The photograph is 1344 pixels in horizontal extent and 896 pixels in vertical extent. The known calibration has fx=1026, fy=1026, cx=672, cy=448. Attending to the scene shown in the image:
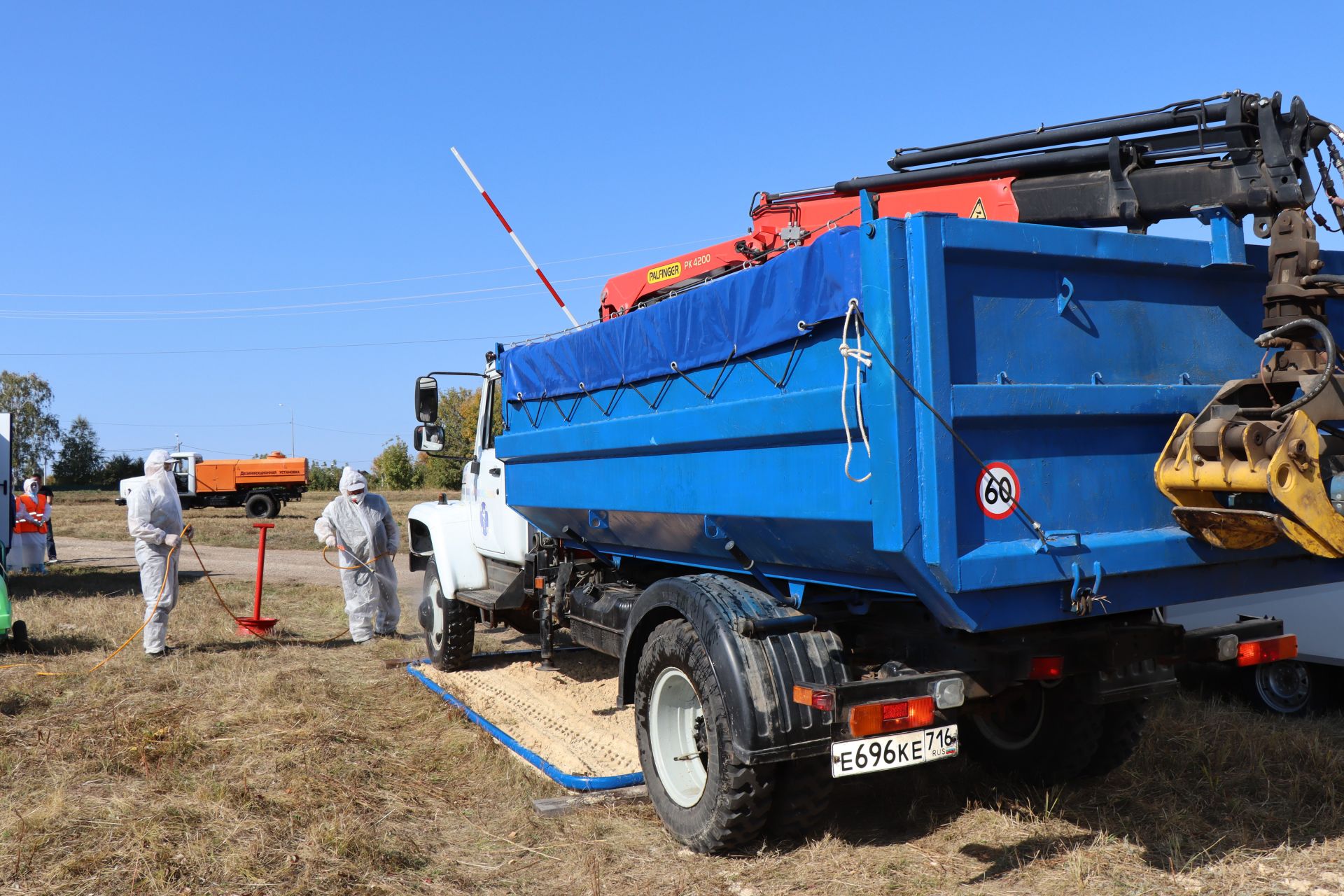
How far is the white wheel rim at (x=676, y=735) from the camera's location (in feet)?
14.9

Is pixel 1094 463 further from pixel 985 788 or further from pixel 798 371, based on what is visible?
pixel 985 788

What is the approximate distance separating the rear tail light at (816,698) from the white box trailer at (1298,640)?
2.92 metres

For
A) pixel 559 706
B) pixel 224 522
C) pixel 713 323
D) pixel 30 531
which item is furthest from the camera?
pixel 224 522

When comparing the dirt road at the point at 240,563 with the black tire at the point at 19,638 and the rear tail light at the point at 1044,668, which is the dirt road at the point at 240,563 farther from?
the rear tail light at the point at 1044,668

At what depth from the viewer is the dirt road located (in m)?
16.1

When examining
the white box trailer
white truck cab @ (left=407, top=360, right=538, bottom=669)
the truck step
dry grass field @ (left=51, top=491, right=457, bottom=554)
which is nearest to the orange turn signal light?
the white box trailer

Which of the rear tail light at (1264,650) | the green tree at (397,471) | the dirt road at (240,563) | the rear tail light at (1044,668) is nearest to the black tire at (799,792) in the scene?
the rear tail light at (1044,668)

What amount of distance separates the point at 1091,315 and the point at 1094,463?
1.75ft

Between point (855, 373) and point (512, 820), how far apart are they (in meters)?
2.80

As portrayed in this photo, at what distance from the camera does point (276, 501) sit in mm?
36125

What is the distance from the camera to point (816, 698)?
12.0ft

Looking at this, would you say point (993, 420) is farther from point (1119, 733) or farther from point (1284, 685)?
point (1284, 685)

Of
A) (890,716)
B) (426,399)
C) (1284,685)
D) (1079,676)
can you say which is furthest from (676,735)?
(426,399)

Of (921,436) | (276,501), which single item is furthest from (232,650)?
(276,501)
